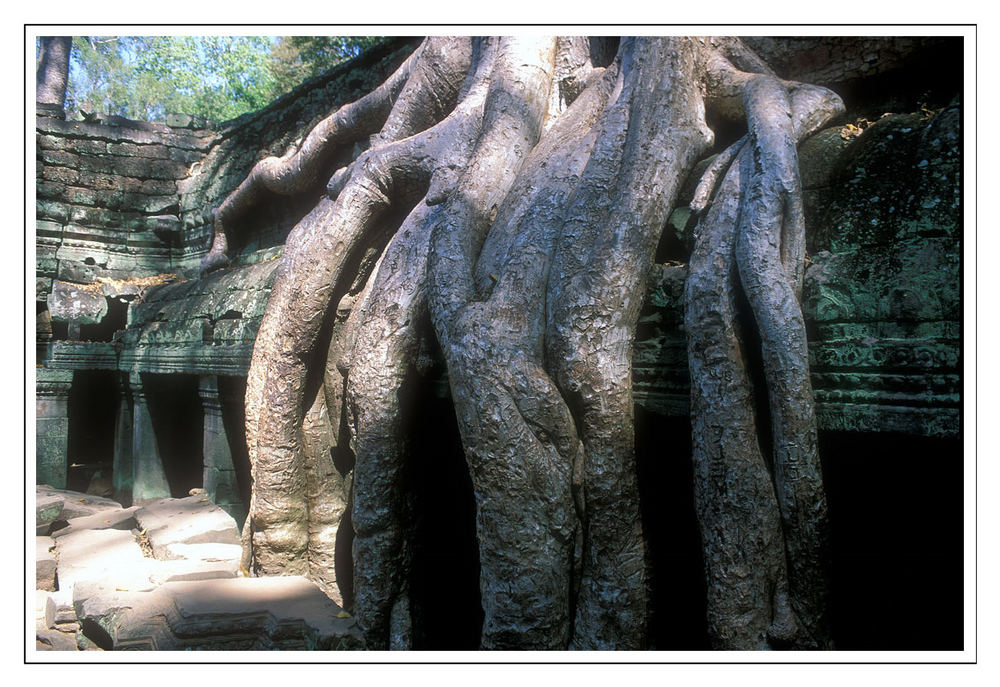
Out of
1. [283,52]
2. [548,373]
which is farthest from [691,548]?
[283,52]

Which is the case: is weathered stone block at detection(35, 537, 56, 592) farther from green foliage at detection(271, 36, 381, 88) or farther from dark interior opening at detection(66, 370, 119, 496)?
green foliage at detection(271, 36, 381, 88)

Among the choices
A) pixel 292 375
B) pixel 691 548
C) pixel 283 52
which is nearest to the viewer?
pixel 691 548

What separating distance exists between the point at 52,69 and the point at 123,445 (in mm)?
2457

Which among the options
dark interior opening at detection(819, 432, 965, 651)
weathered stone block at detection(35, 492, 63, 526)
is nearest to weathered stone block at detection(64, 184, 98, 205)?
weathered stone block at detection(35, 492, 63, 526)

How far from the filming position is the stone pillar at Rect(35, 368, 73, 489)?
464 centimetres

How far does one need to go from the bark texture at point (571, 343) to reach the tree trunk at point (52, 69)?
1132mm

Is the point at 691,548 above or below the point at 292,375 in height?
below

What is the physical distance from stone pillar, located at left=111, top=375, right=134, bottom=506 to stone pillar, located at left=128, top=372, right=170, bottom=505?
0.90 ft

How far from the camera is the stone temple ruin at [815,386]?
1.53m

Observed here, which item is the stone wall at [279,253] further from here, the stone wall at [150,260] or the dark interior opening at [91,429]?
the dark interior opening at [91,429]

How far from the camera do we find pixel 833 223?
1.79 meters
